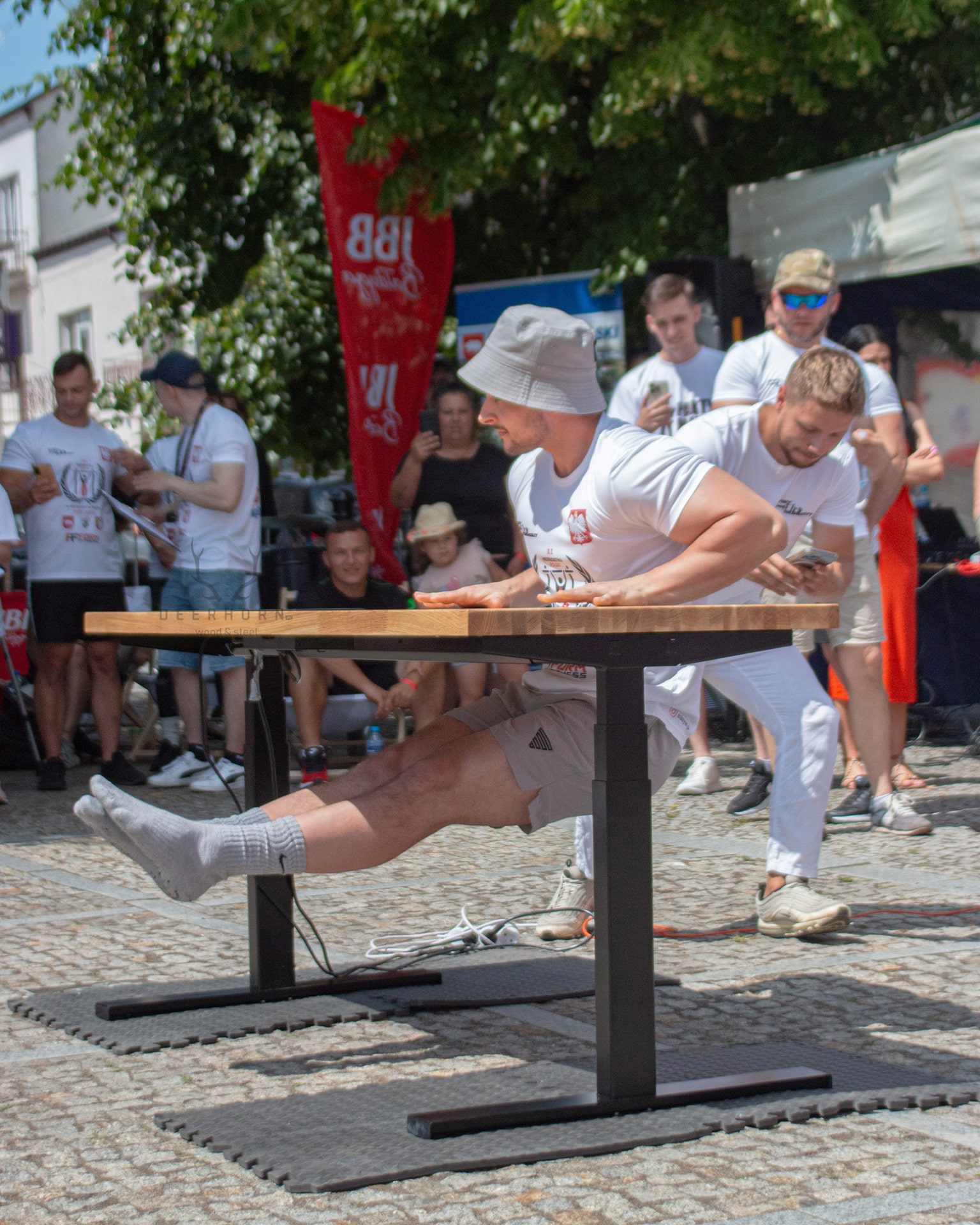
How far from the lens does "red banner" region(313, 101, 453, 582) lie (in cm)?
1098

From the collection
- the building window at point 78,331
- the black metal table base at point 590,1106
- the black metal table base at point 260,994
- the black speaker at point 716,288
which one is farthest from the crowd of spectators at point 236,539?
the building window at point 78,331

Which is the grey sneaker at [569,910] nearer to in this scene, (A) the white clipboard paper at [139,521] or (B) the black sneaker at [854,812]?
(B) the black sneaker at [854,812]

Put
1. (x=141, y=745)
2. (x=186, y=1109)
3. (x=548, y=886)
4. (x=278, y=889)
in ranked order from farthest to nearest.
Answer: (x=141, y=745)
(x=548, y=886)
(x=278, y=889)
(x=186, y=1109)

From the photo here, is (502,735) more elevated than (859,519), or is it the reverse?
(859,519)

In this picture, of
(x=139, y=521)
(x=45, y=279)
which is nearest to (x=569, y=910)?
(x=139, y=521)

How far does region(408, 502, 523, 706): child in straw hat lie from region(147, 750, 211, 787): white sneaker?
1.47m

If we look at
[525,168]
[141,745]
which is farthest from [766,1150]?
[525,168]

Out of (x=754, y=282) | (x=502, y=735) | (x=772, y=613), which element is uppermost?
(x=754, y=282)

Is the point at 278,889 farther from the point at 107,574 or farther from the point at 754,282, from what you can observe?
the point at 754,282

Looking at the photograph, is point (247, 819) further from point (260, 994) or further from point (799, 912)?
point (799, 912)

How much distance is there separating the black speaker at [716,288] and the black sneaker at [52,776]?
4.53 m

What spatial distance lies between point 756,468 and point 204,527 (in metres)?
4.24

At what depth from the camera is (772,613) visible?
3191 millimetres

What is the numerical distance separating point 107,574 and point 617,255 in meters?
4.69
